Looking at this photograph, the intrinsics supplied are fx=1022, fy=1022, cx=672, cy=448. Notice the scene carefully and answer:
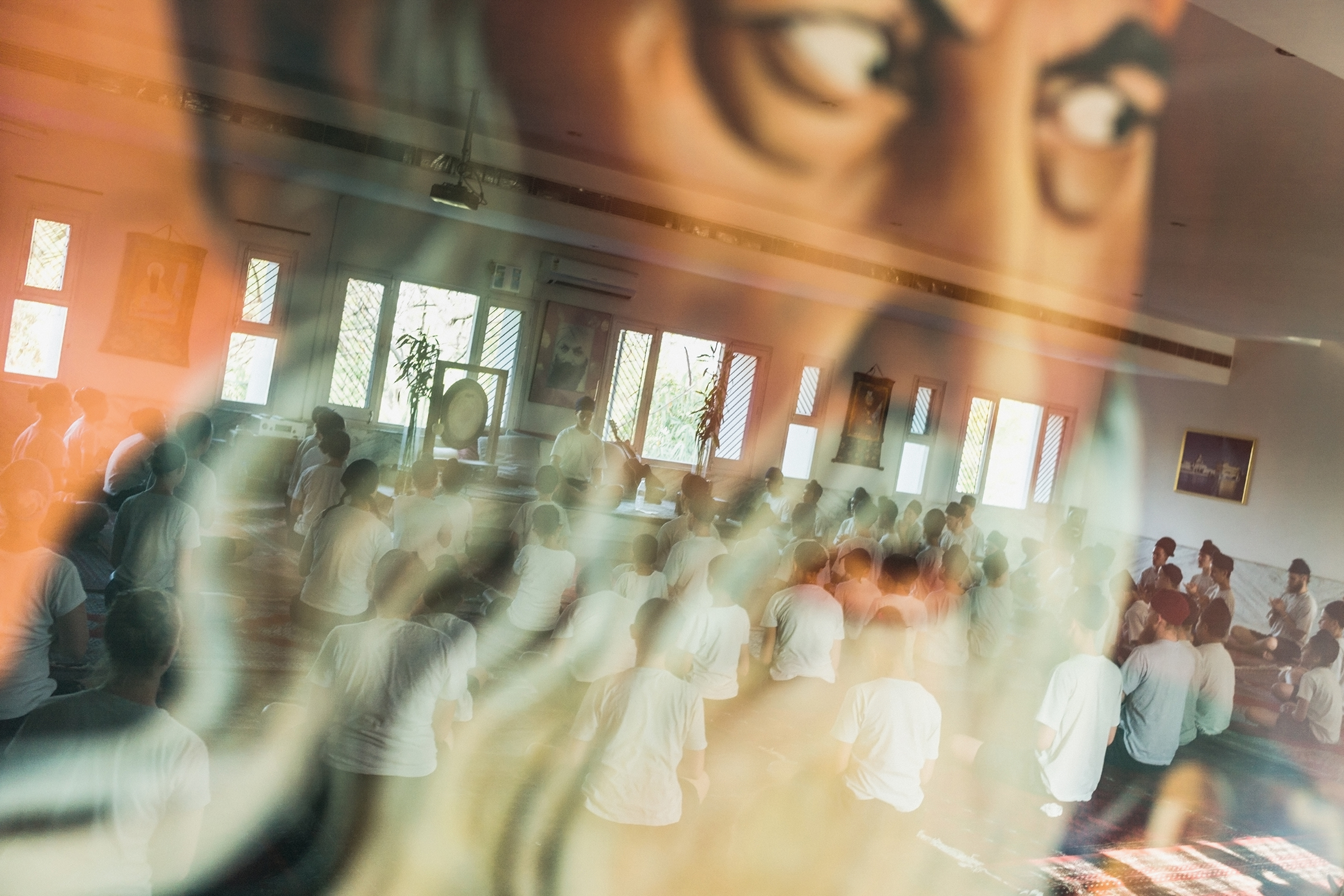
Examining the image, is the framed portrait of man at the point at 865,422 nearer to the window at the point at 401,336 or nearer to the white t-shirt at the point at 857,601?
the window at the point at 401,336

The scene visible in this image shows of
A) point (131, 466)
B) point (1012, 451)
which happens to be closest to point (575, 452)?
point (131, 466)

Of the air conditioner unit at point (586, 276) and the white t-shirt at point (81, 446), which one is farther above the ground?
the air conditioner unit at point (586, 276)

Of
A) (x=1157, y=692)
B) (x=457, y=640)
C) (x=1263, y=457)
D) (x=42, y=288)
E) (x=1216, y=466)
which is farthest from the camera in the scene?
(x=1216, y=466)

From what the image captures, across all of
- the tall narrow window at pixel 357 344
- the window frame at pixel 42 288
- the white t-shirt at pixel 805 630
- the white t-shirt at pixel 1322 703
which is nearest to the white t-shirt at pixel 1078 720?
the white t-shirt at pixel 805 630

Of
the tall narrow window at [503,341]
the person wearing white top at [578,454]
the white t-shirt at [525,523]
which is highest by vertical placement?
the tall narrow window at [503,341]

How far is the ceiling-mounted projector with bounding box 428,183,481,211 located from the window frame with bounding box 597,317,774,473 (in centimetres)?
387

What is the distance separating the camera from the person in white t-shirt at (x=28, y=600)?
315 cm

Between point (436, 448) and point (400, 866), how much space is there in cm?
684

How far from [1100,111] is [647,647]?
11.8 feet

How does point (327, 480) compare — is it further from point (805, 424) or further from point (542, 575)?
point (805, 424)

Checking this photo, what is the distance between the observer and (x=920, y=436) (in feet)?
46.6

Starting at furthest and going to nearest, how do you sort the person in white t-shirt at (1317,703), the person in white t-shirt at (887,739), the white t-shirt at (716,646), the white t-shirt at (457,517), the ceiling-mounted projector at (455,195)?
the ceiling-mounted projector at (455,195) → the person in white t-shirt at (1317,703) → the white t-shirt at (457,517) → the white t-shirt at (716,646) → the person in white t-shirt at (887,739)

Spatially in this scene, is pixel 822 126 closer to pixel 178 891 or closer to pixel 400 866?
pixel 400 866

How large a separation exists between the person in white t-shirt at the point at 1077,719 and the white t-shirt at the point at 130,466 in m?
5.11
